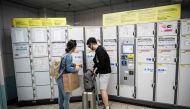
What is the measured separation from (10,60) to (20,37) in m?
1.07

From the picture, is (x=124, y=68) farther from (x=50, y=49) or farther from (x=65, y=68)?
(x=50, y=49)

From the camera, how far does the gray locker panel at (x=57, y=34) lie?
3838mm

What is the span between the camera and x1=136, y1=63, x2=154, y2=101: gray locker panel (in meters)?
3.47

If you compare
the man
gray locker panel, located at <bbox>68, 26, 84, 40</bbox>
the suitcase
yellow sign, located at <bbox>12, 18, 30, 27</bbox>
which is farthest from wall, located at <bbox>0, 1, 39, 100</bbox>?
the man

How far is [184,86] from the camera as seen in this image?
3.18m

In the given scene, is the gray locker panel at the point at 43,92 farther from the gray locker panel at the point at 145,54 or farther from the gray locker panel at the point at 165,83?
the gray locker panel at the point at 165,83

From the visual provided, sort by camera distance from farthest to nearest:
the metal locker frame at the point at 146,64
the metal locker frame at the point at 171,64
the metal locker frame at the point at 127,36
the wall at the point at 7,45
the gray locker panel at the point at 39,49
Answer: the wall at the point at 7,45 < the gray locker panel at the point at 39,49 < the metal locker frame at the point at 127,36 < the metal locker frame at the point at 146,64 < the metal locker frame at the point at 171,64

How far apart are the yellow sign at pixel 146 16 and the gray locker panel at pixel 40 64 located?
77.5 inches

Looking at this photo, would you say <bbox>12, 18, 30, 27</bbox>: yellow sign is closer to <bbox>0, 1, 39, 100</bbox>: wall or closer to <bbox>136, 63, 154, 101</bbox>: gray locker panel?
<bbox>0, 1, 39, 100</bbox>: wall

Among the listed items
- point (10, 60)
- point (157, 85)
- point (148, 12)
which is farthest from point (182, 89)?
point (10, 60)

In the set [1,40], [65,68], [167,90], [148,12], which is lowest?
[167,90]

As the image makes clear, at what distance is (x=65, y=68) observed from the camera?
2791 mm

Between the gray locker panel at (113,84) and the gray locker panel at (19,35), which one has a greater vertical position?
the gray locker panel at (19,35)

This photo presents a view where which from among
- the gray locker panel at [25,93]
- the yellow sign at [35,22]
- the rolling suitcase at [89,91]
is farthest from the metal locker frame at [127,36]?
the gray locker panel at [25,93]
